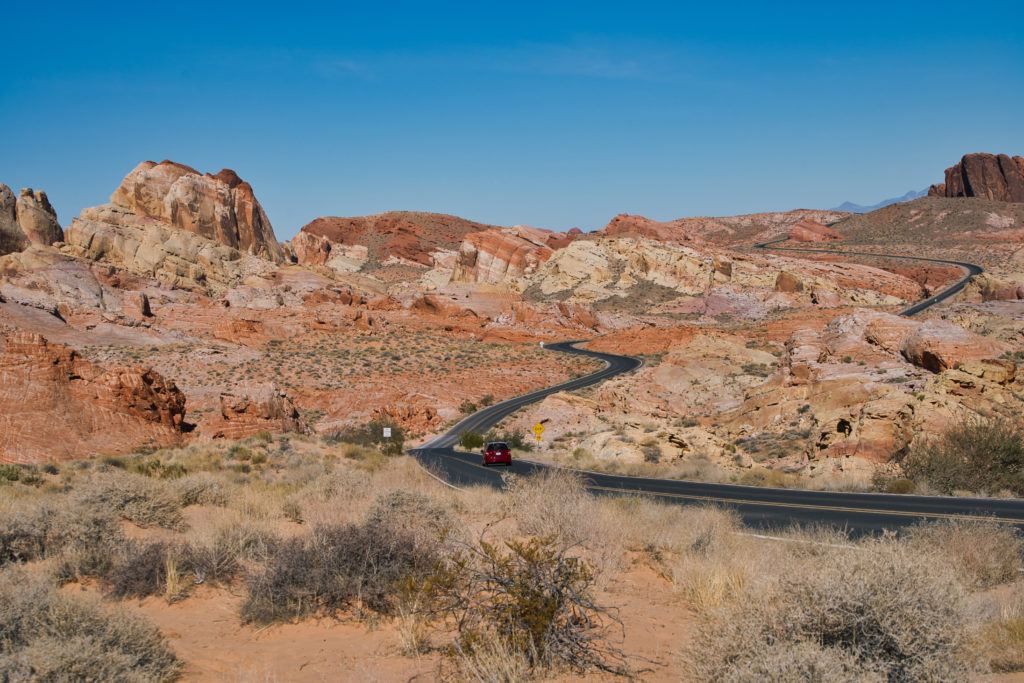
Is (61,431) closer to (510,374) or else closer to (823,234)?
(510,374)

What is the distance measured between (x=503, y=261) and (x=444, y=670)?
11180cm

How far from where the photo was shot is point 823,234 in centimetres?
14862

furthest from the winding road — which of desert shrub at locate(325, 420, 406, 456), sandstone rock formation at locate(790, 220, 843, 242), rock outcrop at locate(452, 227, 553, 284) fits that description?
sandstone rock formation at locate(790, 220, 843, 242)

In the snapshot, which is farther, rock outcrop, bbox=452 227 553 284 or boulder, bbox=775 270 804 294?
rock outcrop, bbox=452 227 553 284

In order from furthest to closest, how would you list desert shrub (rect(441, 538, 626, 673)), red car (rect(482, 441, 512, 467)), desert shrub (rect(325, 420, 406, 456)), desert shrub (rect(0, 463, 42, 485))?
1. desert shrub (rect(325, 420, 406, 456))
2. red car (rect(482, 441, 512, 467))
3. desert shrub (rect(0, 463, 42, 485))
4. desert shrub (rect(441, 538, 626, 673))

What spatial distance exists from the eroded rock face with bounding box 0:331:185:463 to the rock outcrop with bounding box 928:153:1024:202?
18608 cm

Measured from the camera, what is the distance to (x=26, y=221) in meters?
77.6

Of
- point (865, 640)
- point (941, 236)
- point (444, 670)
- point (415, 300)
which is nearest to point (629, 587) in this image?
point (444, 670)

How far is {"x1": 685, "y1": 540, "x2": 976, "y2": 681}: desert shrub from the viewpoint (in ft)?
16.2

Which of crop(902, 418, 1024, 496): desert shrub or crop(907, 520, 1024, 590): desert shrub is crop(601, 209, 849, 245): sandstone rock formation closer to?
crop(902, 418, 1024, 496): desert shrub

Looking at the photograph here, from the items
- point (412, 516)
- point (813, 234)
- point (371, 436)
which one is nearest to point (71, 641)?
point (412, 516)

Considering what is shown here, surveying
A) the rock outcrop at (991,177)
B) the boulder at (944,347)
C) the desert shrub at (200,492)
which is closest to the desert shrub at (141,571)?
the desert shrub at (200,492)

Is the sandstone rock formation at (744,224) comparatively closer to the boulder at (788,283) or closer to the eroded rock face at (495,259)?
the eroded rock face at (495,259)

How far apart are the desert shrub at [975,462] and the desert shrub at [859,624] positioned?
1559 centimetres
